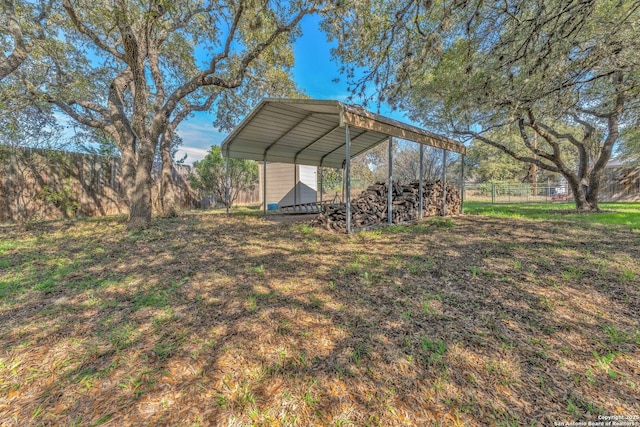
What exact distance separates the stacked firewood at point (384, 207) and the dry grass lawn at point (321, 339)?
95.6 inches

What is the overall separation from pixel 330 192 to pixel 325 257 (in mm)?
17288

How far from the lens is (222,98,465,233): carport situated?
17.3 feet

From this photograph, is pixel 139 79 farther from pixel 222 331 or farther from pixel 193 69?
pixel 222 331

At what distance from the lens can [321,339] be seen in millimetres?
1923

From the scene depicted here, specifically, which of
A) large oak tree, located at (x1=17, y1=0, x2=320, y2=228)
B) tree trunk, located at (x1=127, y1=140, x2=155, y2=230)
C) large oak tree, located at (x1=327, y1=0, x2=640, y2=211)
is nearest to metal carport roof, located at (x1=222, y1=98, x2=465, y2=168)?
large oak tree, located at (x1=327, y1=0, x2=640, y2=211)

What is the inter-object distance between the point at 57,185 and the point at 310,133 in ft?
25.3

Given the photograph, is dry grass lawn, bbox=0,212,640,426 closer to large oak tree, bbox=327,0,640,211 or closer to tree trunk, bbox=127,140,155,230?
tree trunk, bbox=127,140,155,230

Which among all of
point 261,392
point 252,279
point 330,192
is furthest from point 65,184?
point 330,192

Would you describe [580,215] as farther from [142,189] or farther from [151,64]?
[151,64]

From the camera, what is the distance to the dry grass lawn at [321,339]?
1.36 meters

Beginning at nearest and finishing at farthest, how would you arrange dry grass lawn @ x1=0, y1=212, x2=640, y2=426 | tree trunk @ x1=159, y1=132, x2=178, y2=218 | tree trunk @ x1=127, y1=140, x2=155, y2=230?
dry grass lawn @ x1=0, y1=212, x2=640, y2=426 → tree trunk @ x1=127, y1=140, x2=155, y2=230 → tree trunk @ x1=159, y1=132, x2=178, y2=218

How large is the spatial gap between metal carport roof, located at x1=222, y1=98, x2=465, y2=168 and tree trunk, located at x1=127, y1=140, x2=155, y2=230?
2135mm

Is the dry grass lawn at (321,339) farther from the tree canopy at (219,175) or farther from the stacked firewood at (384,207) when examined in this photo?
the tree canopy at (219,175)

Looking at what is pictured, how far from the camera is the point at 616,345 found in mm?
1812
